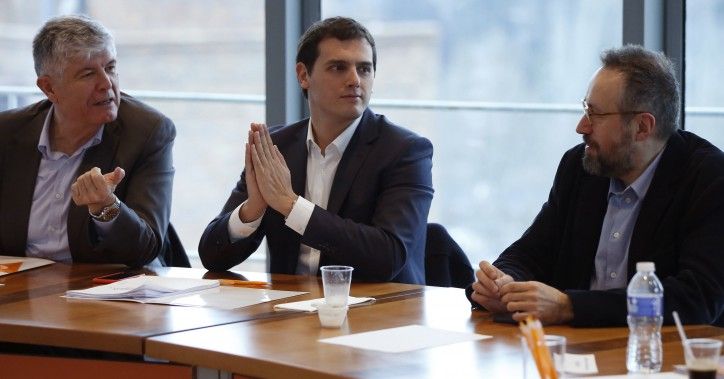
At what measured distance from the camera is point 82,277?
328 centimetres

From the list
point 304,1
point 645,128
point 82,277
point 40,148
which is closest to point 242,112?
point 304,1

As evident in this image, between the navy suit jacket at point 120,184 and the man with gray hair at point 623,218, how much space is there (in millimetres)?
1136

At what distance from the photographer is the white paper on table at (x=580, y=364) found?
2.05 metres

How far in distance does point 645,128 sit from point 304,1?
2312 millimetres

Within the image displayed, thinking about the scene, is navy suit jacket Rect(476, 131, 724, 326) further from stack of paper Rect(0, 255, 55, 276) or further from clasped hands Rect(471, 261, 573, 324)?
stack of paper Rect(0, 255, 55, 276)

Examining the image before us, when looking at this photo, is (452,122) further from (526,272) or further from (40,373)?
(40,373)

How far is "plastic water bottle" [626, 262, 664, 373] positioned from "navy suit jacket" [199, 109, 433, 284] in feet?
3.58

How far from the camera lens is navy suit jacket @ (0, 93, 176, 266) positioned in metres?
3.52

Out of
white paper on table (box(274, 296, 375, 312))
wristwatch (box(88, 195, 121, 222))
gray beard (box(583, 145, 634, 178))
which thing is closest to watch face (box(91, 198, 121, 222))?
wristwatch (box(88, 195, 121, 222))

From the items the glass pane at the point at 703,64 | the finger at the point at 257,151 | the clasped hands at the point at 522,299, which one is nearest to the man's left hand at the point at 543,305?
the clasped hands at the point at 522,299

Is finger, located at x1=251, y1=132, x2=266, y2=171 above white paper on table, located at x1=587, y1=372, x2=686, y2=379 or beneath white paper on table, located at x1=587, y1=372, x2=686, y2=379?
above

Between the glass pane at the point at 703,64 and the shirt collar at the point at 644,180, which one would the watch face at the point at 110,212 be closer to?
the shirt collar at the point at 644,180

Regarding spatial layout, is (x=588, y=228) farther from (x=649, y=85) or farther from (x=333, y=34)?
(x=333, y=34)

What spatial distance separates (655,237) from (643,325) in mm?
656
